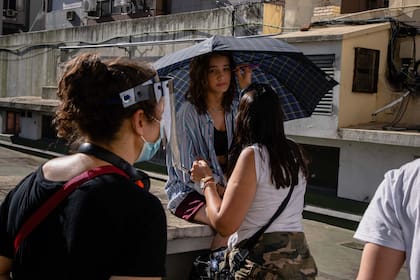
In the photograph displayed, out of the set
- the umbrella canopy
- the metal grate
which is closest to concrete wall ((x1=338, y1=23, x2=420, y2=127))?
the metal grate

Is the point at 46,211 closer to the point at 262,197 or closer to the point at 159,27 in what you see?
the point at 262,197

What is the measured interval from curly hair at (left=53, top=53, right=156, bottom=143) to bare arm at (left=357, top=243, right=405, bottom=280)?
2.60 feet

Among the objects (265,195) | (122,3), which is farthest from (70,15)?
(265,195)

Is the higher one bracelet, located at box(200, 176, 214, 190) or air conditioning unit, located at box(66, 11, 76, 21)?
air conditioning unit, located at box(66, 11, 76, 21)

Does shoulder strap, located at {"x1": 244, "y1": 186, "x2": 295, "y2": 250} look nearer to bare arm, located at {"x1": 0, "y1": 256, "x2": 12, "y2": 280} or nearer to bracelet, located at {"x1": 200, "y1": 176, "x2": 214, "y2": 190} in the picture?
bracelet, located at {"x1": 200, "y1": 176, "x2": 214, "y2": 190}

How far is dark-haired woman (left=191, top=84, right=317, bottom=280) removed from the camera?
2.76 m

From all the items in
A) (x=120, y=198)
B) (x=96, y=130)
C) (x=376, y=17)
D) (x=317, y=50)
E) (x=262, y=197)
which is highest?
(x=376, y=17)

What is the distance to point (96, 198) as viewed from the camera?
5.21 ft

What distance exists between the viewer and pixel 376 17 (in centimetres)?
1133

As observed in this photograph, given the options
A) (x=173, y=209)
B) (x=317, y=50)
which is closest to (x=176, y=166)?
(x=173, y=209)

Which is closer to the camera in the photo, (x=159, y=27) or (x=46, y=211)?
(x=46, y=211)

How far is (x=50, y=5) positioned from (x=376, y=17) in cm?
1896

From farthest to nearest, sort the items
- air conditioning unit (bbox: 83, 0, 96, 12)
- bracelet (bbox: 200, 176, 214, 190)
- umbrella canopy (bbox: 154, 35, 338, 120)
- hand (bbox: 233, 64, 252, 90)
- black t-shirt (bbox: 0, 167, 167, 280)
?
air conditioning unit (bbox: 83, 0, 96, 12) < umbrella canopy (bbox: 154, 35, 338, 120) < hand (bbox: 233, 64, 252, 90) < bracelet (bbox: 200, 176, 214, 190) < black t-shirt (bbox: 0, 167, 167, 280)

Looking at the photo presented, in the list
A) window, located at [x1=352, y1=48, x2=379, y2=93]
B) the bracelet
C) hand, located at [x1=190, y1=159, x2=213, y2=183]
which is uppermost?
window, located at [x1=352, y1=48, x2=379, y2=93]
